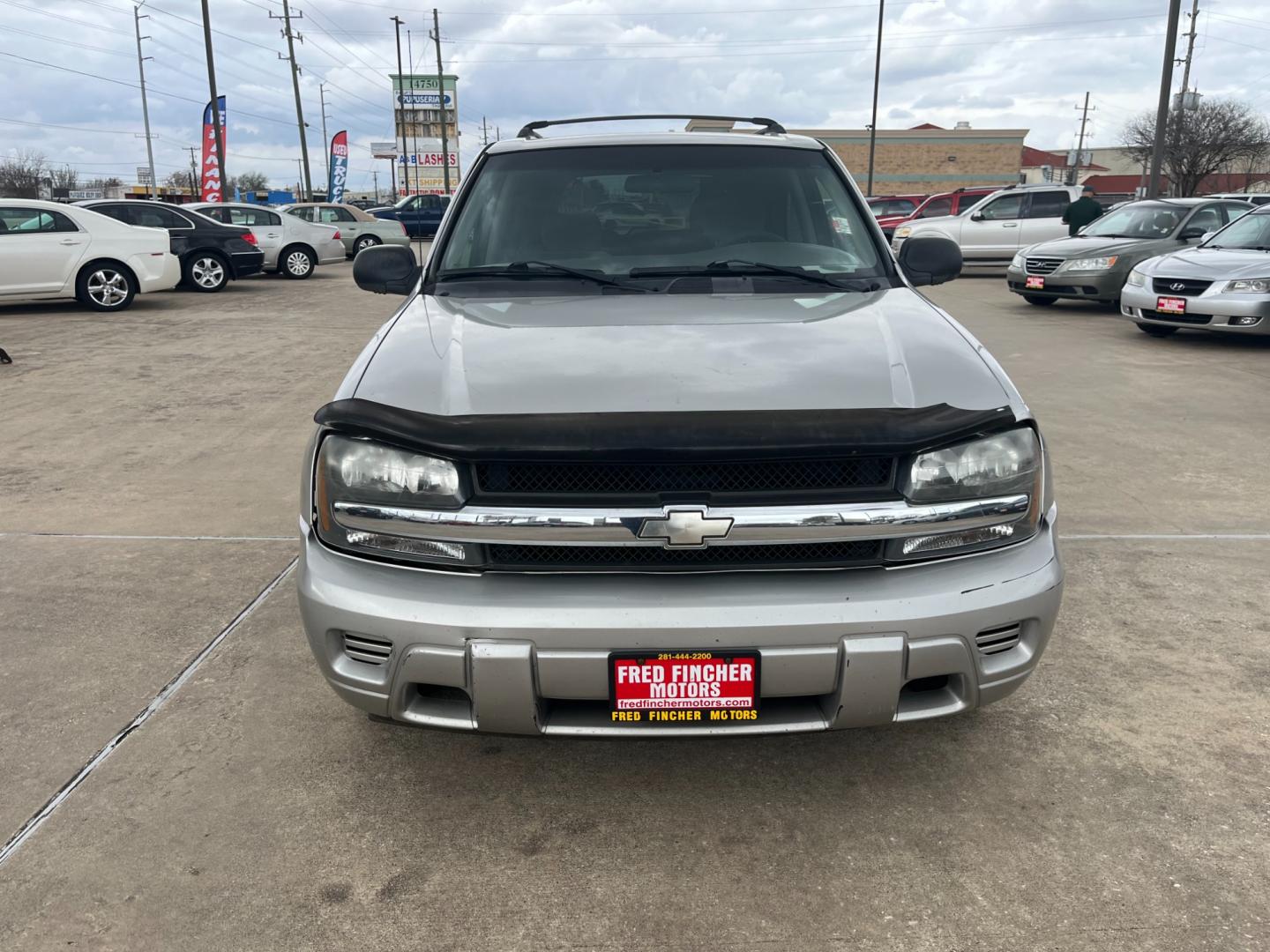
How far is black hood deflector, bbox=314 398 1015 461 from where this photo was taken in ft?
7.20

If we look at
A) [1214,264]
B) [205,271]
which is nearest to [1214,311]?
[1214,264]

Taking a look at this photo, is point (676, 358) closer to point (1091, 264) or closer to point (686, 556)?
point (686, 556)

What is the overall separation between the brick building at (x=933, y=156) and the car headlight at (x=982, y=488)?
80919mm

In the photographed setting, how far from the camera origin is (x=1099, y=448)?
6.18 m

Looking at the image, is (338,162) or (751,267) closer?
(751,267)

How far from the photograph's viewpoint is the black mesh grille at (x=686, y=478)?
7.47 feet

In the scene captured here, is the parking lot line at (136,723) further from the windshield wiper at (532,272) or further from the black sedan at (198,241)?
the black sedan at (198,241)

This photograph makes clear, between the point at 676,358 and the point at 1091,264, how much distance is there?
11.7 m

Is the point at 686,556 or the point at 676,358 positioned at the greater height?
the point at 676,358

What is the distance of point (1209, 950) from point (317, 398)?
22.4 ft

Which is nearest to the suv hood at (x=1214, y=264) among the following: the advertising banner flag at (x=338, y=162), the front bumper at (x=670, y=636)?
the front bumper at (x=670, y=636)

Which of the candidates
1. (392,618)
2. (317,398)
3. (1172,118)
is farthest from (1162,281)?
(1172,118)

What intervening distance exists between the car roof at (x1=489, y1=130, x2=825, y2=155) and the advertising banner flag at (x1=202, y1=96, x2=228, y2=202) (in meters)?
30.9

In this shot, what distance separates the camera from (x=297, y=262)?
19141mm
